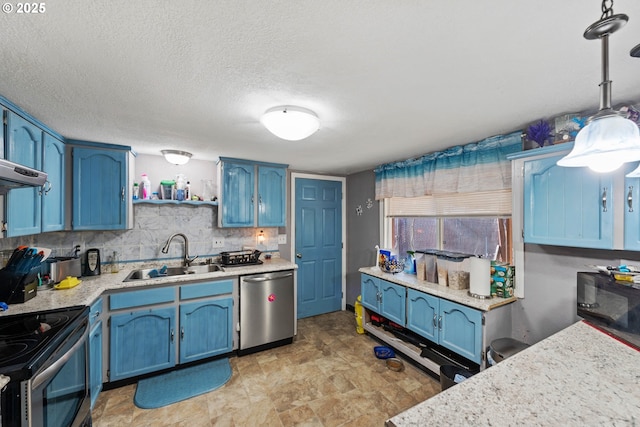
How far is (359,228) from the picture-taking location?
13.2 feet

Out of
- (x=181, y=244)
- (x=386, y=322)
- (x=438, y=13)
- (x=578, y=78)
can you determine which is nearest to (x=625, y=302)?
(x=578, y=78)

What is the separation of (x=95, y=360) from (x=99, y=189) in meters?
1.48

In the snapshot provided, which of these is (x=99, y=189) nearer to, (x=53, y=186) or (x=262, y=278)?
(x=53, y=186)

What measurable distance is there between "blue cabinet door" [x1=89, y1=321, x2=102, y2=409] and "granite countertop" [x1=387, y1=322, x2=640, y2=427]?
91.8 inches

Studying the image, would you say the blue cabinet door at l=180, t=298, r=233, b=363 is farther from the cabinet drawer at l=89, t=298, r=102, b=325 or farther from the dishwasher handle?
the cabinet drawer at l=89, t=298, r=102, b=325

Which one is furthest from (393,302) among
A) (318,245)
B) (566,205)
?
(566,205)

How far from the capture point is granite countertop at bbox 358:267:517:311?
204 centimetres

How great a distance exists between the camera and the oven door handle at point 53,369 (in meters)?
1.08

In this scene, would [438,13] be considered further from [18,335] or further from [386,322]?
[386,322]

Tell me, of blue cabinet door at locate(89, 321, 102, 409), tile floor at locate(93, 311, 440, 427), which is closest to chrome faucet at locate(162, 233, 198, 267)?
blue cabinet door at locate(89, 321, 102, 409)

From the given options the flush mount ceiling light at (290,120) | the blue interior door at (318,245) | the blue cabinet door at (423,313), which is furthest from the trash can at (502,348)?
the blue interior door at (318,245)

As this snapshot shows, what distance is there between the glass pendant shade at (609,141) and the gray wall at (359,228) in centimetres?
280

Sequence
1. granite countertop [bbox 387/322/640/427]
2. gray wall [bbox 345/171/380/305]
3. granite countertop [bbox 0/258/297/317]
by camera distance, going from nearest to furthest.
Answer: granite countertop [bbox 387/322/640/427] < granite countertop [bbox 0/258/297/317] < gray wall [bbox 345/171/380/305]

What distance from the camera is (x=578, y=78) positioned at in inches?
52.6
